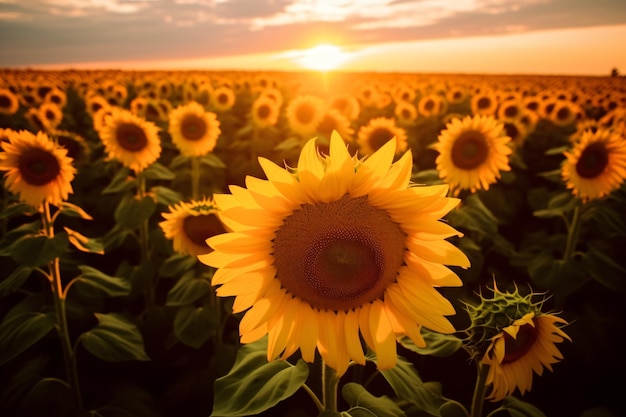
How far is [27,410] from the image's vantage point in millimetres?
2891

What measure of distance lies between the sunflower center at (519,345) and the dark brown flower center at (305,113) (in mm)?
7082

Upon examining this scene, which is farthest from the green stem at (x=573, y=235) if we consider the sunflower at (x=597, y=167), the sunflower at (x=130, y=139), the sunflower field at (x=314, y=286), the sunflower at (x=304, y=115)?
the sunflower at (x=304, y=115)

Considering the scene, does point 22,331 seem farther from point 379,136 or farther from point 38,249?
point 379,136

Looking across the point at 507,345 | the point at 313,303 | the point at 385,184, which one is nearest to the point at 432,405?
the point at 507,345

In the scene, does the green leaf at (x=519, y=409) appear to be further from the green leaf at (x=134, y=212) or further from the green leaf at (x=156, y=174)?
the green leaf at (x=156, y=174)

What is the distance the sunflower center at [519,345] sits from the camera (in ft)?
6.47

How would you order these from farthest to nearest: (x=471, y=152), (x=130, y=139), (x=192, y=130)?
(x=192, y=130) < (x=130, y=139) < (x=471, y=152)

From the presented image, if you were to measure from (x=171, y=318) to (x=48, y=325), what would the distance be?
138cm

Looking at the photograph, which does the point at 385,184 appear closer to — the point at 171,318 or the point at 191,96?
the point at 171,318

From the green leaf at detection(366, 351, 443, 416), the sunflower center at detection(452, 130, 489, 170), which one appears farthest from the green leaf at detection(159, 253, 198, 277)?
the sunflower center at detection(452, 130, 489, 170)

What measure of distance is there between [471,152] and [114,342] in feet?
11.7

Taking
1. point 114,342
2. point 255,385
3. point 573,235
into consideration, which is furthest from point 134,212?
point 573,235

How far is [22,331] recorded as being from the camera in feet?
8.83

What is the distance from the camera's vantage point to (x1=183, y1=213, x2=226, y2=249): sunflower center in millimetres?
3115
